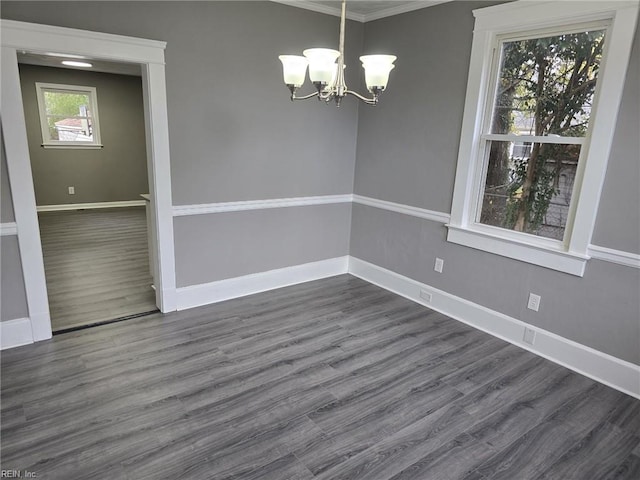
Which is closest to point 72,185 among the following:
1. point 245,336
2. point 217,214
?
point 217,214

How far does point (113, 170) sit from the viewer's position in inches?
303

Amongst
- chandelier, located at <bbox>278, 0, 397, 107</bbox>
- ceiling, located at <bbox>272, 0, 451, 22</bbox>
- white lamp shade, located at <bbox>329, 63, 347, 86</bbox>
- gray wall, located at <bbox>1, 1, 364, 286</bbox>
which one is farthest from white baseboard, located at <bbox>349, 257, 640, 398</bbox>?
ceiling, located at <bbox>272, 0, 451, 22</bbox>

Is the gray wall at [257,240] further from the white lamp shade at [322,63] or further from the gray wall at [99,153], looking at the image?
the gray wall at [99,153]

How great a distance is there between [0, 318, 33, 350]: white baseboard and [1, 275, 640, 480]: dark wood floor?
11 centimetres

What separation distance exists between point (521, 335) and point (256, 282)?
94.1 inches

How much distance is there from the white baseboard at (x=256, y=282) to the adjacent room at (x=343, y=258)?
0.03 metres

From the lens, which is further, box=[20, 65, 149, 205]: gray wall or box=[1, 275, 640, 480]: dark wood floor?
box=[20, 65, 149, 205]: gray wall

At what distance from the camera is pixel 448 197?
3602mm

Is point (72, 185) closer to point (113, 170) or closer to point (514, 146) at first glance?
point (113, 170)

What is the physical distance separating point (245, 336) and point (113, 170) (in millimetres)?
5976

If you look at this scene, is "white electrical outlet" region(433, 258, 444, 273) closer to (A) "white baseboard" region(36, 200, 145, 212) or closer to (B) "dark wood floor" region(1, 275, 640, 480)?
(B) "dark wood floor" region(1, 275, 640, 480)

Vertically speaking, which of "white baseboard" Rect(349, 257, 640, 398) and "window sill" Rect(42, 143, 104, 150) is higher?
"window sill" Rect(42, 143, 104, 150)

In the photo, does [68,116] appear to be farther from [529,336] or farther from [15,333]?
[529,336]

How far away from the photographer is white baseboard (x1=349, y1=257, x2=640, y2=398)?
8.82 ft
